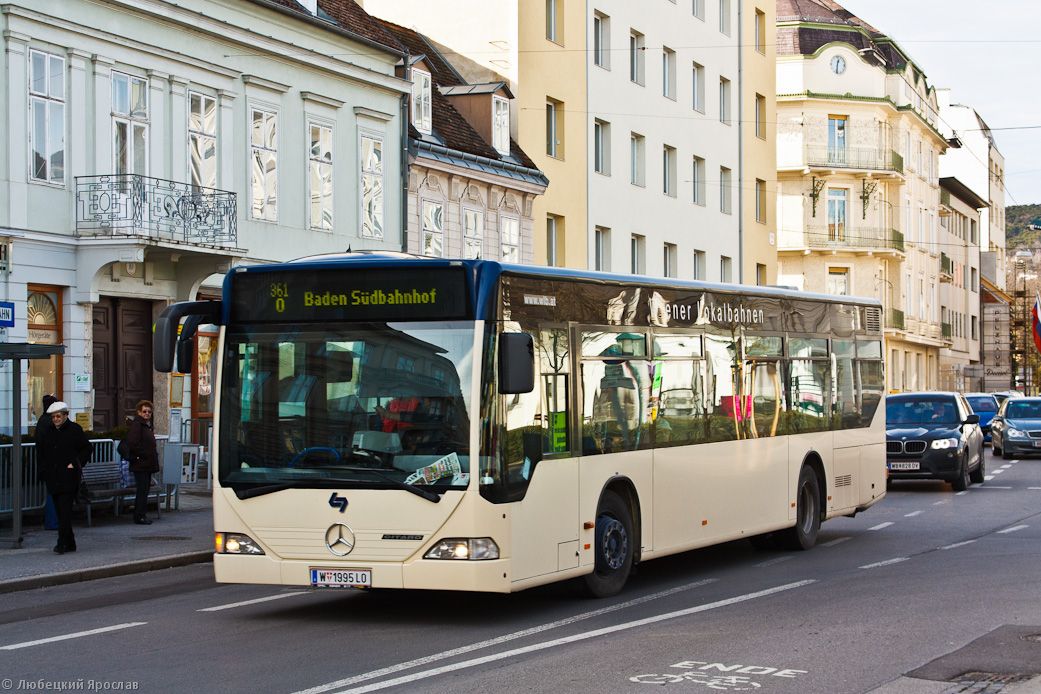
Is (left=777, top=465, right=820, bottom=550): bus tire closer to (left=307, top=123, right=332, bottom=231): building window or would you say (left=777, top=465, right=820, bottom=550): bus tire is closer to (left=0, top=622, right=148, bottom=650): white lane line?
(left=0, top=622, right=148, bottom=650): white lane line

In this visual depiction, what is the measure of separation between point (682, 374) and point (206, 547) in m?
6.28

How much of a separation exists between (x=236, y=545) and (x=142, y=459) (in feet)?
25.9

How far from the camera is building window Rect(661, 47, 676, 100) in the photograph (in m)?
43.7

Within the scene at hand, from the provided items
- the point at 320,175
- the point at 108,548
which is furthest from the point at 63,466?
the point at 320,175

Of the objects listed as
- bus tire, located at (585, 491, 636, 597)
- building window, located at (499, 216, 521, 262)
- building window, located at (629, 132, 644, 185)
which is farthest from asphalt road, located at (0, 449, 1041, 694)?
building window, located at (629, 132, 644, 185)

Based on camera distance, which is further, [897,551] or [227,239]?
[227,239]

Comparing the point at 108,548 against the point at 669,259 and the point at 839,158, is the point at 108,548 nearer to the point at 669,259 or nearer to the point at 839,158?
the point at 669,259

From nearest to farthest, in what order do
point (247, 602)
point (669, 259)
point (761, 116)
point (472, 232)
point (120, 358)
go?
point (247, 602) → point (120, 358) → point (472, 232) → point (669, 259) → point (761, 116)

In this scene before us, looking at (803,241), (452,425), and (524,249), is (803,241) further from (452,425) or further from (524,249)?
(452,425)

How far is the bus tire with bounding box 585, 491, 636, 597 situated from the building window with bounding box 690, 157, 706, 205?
3453 centimetres

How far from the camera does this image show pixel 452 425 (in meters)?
10.1

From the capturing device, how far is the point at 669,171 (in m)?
44.2

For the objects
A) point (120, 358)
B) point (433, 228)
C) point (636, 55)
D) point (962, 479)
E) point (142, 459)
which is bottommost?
point (962, 479)

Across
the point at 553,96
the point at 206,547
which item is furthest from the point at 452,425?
the point at 553,96
